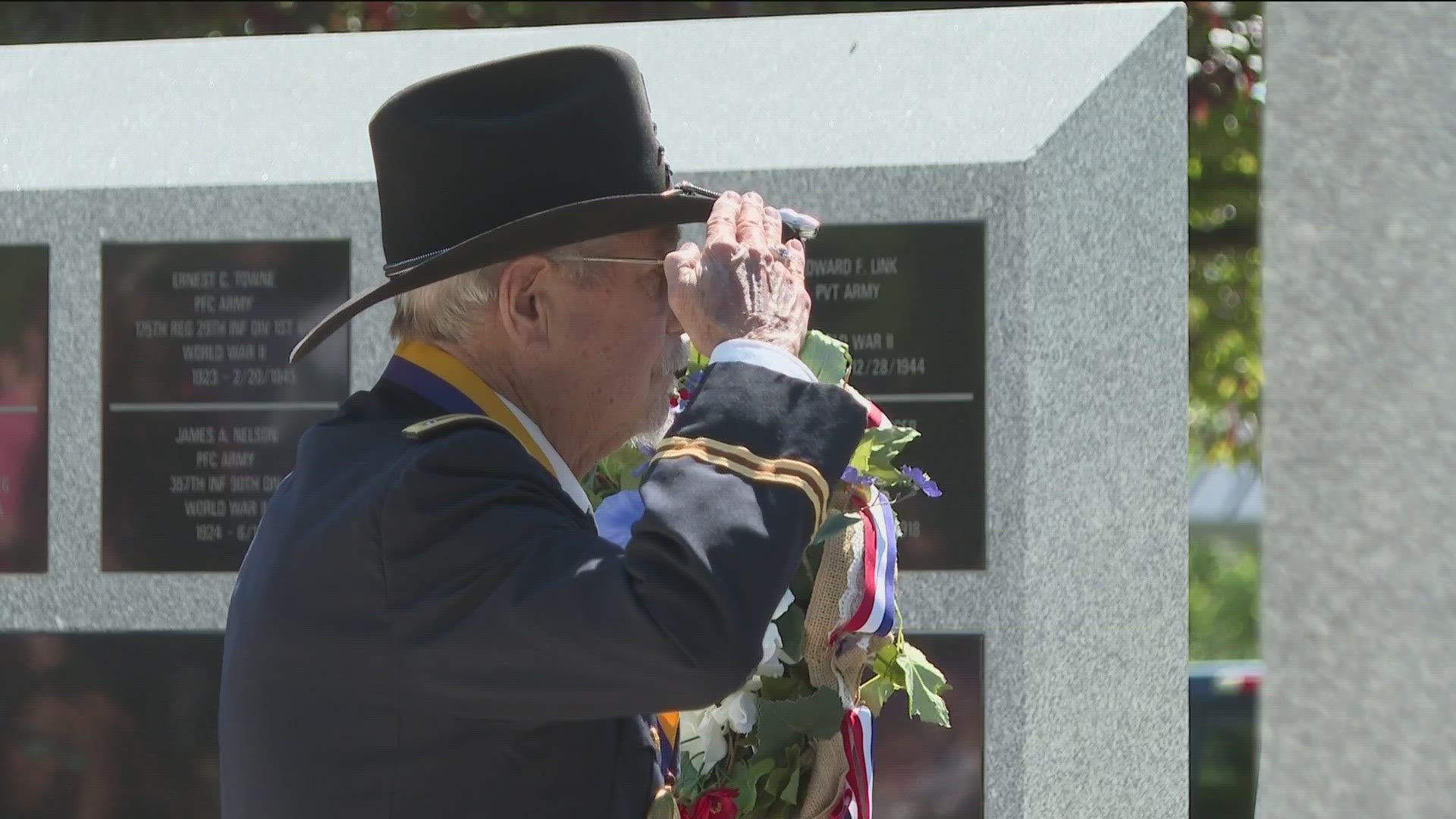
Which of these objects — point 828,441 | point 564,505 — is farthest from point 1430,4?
point 564,505

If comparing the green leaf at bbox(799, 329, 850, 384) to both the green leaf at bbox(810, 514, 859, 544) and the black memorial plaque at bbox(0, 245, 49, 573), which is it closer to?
the green leaf at bbox(810, 514, 859, 544)

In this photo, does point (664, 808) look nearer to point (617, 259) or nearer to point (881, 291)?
point (617, 259)

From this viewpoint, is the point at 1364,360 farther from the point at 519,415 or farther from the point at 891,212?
the point at 891,212

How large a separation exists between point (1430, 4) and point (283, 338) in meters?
3.20

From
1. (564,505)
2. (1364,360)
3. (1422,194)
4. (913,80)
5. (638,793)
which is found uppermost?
(913,80)

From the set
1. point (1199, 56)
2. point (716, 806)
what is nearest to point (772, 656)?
point (716, 806)

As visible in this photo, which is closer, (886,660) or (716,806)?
(716,806)

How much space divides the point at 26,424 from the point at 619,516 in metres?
2.39

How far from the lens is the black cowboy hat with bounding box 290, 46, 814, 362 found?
2.06 m

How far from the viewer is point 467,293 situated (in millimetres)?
2111

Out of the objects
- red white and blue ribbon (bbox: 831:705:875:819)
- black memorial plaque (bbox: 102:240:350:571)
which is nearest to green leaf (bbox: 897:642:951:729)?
red white and blue ribbon (bbox: 831:705:875:819)

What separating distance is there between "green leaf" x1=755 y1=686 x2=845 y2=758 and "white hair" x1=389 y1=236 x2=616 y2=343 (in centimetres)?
66

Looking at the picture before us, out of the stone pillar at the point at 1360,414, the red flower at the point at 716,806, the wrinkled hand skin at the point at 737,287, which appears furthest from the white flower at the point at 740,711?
the stone pillar at the point at 1360,414

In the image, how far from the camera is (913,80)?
384cm
